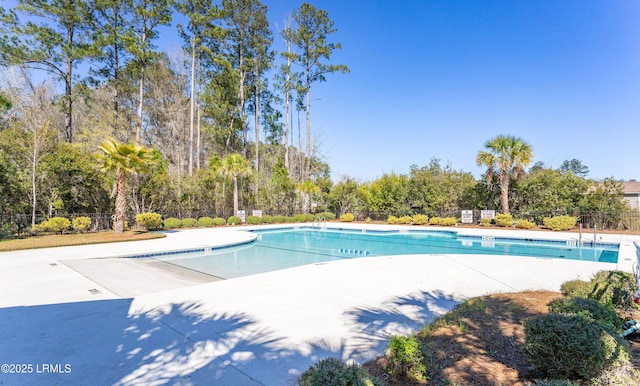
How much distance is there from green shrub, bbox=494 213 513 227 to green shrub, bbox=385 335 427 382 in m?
16.4

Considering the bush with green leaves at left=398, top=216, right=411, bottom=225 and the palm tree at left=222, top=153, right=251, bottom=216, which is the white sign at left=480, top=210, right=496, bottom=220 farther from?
the palm tree at left=222, top=153, right=251, bottom=216

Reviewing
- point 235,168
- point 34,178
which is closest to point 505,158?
point 235,168

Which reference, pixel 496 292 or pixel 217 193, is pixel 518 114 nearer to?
pixel 496 292

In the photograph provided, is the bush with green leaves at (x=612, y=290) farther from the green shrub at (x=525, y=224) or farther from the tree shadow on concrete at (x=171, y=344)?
the green shrub at (x=525, y=224)

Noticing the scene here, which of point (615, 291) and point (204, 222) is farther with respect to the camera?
point (204, 222)

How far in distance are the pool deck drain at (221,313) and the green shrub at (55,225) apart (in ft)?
24.4

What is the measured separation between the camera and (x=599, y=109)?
16562 millimetres

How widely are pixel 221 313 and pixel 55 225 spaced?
13.7m

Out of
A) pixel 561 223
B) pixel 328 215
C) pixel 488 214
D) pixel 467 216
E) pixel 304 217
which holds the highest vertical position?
pixel 488 214

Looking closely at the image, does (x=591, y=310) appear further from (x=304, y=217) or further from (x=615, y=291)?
(x=304, y=217)

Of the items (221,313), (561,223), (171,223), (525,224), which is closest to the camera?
(221,313)

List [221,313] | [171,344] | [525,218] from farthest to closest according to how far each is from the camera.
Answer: [525,218], [221,313], [171,344]

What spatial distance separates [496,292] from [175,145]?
97.1 feet

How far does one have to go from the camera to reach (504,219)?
1630 cm
